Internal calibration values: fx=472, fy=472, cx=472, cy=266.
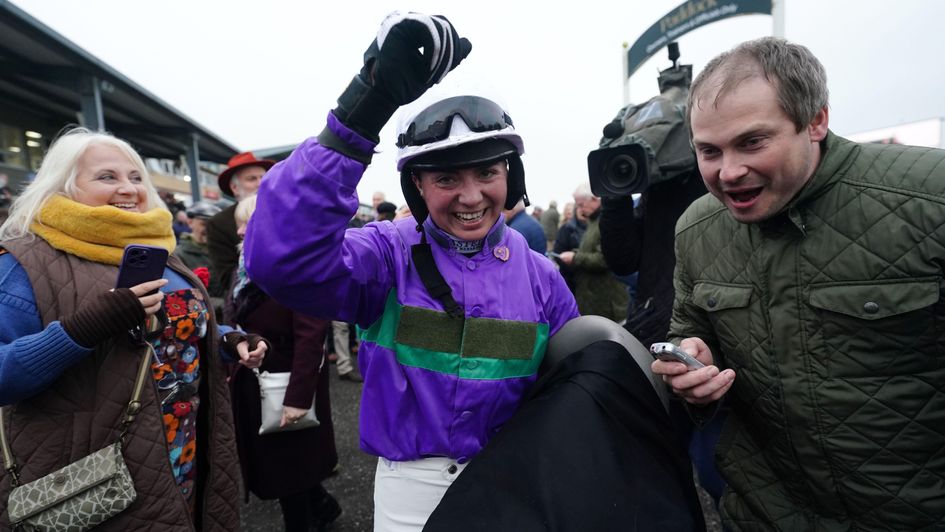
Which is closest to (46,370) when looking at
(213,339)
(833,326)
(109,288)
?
(109,288)

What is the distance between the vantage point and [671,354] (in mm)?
1244

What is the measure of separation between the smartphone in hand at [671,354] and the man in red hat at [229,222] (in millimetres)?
2839

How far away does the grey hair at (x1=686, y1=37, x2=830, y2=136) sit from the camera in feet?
3.94

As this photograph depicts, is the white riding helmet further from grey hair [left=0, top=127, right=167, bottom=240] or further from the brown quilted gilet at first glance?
grey hair [left=0, top=127, right=167, bottom=240]

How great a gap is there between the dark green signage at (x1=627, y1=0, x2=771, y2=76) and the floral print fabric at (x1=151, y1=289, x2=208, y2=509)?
5.43 metres

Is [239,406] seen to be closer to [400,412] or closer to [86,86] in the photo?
[400,412]

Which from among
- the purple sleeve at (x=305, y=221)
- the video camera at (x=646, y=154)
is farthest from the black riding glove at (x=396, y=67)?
the video camera at (x=646, y=154)

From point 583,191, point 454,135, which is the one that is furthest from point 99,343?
point 583,191

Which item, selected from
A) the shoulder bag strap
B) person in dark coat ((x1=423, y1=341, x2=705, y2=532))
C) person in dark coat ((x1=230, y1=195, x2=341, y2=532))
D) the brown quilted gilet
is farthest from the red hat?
person in dark coat ((x1=423, y1=341, x2=705, y2=532))

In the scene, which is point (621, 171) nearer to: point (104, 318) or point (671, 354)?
point (671, 354)

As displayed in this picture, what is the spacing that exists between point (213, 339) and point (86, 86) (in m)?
12.6

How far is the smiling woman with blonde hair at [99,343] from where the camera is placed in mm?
1555

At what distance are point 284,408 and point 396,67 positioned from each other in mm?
2110

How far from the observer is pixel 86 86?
1101 centimetres
